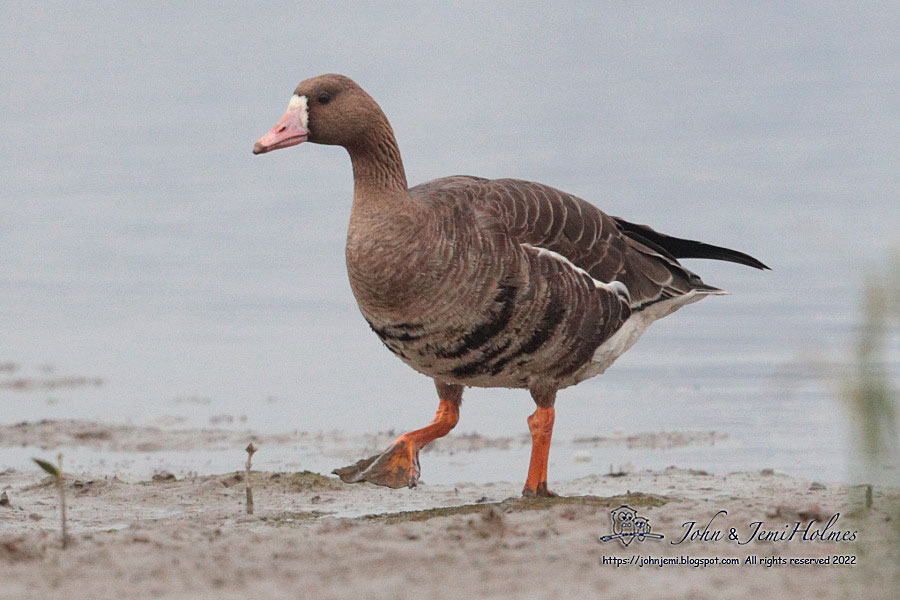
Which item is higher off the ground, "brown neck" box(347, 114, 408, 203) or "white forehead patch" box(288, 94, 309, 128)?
"white forehead patch" box(288, 94, 309, 128)

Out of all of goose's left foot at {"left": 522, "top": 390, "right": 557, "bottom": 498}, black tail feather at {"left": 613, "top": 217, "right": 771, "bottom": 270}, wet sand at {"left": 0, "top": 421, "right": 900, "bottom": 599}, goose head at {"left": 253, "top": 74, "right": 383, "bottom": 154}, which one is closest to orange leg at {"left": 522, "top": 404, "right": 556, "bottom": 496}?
goose's left foot at {"left": 522, "top": 390, "right": 557, "bottom": 498}

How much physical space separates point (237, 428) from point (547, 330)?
4.86 metres

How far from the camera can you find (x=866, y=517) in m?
5.68

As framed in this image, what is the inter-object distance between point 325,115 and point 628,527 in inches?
136

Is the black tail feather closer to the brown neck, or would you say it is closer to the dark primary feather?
the dark primary feather

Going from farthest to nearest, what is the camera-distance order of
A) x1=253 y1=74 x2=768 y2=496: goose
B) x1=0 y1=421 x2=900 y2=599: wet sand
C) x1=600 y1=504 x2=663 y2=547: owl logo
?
x1=253 y1=74 x2=768 y2=496: goose, x1=600 y1=504 x2=663 y2=547: owl logo, x1=0 y1=421 x2=900 y2=599: wet sand

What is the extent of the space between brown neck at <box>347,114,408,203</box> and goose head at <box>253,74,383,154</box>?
5cm

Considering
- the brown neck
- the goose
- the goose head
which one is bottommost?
the goose

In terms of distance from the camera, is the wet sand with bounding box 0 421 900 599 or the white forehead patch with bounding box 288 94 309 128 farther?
the white forehead patch with bounding box 288 94 309 128

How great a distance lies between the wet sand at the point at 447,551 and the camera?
488 centimetres

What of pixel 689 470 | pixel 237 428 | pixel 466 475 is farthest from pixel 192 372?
pixel 689 470

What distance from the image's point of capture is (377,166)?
795cm

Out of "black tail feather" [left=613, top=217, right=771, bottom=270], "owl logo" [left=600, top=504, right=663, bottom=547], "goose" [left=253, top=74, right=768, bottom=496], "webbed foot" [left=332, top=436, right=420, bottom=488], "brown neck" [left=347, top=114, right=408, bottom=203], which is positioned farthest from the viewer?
"black tail feather" [left=613, top=217, right=771, bottom=270]

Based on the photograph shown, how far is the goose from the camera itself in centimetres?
752
